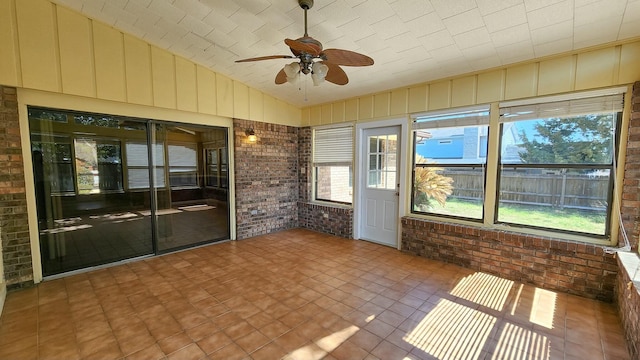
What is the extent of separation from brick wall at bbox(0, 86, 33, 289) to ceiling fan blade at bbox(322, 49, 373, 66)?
11.8 feet

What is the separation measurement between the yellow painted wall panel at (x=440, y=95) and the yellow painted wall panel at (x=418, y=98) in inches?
3.5

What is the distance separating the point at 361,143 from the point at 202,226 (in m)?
3.33

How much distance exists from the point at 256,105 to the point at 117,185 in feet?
8.59

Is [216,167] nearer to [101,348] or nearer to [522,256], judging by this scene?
[101,348]

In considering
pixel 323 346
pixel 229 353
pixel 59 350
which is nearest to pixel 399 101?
pixel 323 346

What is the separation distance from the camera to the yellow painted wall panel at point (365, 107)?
464cm

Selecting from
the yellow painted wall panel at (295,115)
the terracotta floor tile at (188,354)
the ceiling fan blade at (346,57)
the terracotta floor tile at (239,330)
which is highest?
the yellow painted wall panel at (295,115)

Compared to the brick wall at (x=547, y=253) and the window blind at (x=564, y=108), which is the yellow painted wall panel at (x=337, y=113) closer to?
the brick wall at (x=547, y=253)

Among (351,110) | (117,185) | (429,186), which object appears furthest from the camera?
(351,110)

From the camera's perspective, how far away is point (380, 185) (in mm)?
4754

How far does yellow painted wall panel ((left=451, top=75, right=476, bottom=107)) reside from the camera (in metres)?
3.56

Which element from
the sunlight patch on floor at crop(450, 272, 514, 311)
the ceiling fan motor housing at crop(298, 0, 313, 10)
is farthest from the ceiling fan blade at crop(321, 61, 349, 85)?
the sunlight patch on floor at crop(450, 272, 514, 311)

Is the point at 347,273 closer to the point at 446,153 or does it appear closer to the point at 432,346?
the point at 432,346

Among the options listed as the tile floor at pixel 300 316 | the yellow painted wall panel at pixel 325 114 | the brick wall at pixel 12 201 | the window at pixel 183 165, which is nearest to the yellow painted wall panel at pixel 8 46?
the brick wall at pixel 12 201
